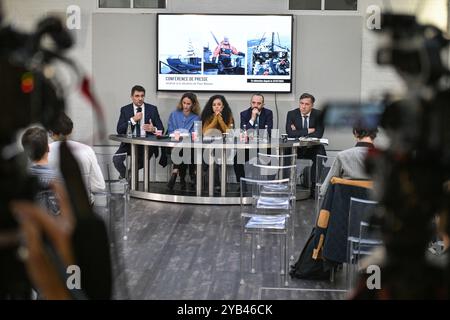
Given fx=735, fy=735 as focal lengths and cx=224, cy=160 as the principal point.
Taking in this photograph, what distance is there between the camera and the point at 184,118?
9828 mm

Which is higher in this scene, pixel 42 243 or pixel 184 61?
pixel 184 61

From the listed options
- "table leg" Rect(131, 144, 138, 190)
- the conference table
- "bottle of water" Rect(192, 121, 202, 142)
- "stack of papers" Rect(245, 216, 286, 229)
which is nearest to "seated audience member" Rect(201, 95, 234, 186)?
"bottle of water" Rect(192, 121, 202, 142)

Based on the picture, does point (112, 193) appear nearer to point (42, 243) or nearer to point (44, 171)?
point (44, 171)

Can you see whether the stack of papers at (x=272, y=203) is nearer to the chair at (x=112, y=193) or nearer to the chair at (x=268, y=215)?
the chair at (x=268, y=215)

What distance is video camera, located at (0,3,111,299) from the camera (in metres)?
0.84

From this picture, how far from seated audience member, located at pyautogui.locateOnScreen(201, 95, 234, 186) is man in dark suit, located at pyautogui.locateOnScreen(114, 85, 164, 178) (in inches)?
26.1

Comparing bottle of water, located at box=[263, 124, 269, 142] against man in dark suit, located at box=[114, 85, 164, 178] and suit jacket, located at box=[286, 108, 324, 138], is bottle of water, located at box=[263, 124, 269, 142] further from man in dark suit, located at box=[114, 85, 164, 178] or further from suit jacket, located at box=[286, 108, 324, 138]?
man in dark suit, located at box=[114, 85, 164, 178]

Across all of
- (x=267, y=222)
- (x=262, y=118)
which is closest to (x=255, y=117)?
(x=262, y=118)

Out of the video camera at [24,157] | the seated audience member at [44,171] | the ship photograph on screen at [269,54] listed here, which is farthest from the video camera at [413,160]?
the ship photograph on screen at [269,54]

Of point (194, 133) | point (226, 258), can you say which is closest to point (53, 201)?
point (226, 258)

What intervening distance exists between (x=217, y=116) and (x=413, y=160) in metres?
8.76

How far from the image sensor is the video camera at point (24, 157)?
2.76ft

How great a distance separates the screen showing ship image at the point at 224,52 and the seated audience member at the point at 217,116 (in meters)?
0.97

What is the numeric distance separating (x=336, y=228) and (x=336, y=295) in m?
0.53
